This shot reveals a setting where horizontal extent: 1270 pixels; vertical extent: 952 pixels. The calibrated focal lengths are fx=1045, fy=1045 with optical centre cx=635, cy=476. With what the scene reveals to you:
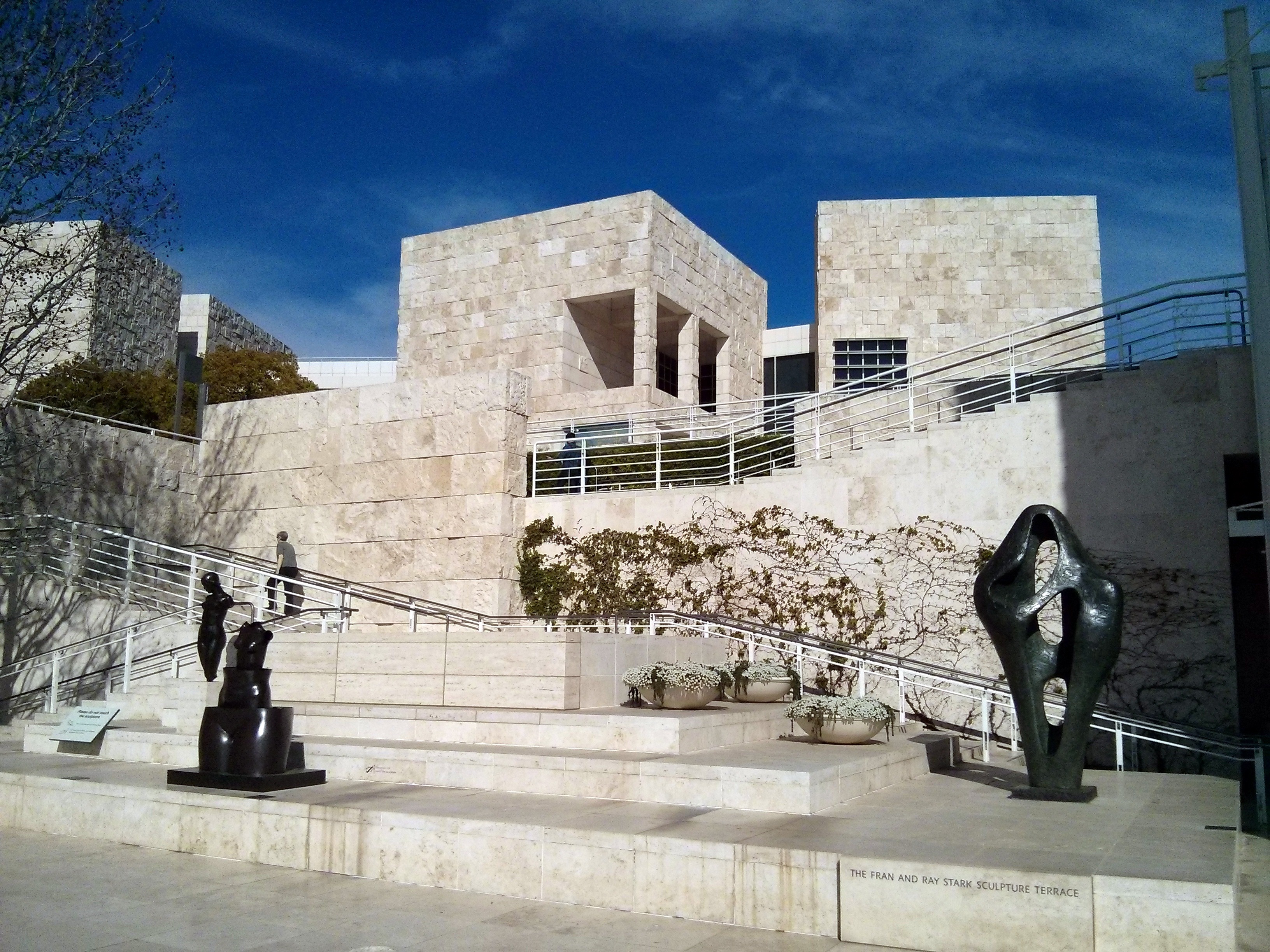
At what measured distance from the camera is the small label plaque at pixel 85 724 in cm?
1073

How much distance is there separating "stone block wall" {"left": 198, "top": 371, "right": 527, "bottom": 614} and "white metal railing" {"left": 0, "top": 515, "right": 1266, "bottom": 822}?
67cm

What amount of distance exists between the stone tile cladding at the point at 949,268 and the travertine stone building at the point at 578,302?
2.69 meters

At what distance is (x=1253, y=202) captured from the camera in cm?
919

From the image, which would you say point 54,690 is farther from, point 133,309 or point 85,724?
point 133,309

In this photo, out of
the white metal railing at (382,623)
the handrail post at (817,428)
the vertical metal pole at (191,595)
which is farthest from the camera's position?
the handrail post at (817,428)

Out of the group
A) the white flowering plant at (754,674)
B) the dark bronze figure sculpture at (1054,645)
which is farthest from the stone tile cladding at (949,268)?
the dark bronze figure sculpture at (1054,645)

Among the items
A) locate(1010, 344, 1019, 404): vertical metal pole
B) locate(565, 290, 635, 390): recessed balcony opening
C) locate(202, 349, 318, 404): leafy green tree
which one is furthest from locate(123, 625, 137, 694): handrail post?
locate(202, 349, 318, 404): leafy green tree

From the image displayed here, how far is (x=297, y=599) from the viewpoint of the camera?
1583 cm

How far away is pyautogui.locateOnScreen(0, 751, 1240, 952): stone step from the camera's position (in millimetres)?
5145

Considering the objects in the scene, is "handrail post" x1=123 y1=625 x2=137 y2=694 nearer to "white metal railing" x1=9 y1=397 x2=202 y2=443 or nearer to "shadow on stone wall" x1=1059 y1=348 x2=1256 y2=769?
"white metal railing" x1=9 y1=397 x2=202 y2=443

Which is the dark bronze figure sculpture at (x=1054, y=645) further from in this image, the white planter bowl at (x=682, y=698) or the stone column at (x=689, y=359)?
the stone column at (x=689, y=359)

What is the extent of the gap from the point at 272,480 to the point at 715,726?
11.6m

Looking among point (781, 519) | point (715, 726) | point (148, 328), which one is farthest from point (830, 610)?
point (148, 328)

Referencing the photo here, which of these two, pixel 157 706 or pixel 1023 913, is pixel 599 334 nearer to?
pixel 157 706
